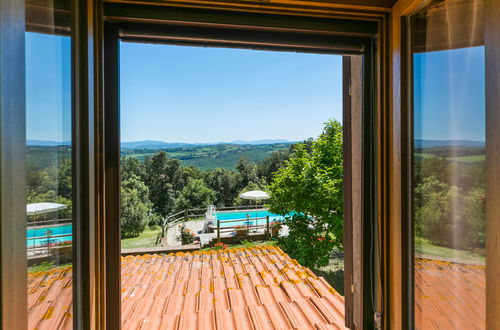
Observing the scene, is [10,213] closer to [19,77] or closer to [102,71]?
[19,77]

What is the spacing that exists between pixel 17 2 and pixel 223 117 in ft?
22.5

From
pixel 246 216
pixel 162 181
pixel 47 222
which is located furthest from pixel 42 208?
pixel 162 181

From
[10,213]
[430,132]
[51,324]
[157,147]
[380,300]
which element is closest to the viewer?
[10,213]

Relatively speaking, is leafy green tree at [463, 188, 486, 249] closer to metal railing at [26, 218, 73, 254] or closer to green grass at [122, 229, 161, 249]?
metal railing at [26, 218, 73, 254]

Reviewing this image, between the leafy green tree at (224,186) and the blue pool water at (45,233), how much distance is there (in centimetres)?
486

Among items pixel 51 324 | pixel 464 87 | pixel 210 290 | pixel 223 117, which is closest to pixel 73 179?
pixel 51 324

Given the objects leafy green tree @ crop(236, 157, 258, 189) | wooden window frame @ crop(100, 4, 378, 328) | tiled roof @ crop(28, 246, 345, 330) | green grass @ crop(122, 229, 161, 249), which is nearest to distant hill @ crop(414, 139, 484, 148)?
wooden window frame @ crop(100, 4, 378, 328)

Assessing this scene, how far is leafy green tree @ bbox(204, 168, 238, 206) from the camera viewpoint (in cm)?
557

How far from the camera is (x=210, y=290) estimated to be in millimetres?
1868

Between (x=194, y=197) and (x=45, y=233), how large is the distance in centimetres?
532

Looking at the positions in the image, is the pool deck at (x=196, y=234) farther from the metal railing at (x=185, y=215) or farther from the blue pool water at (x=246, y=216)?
the blue pool water at (x=246, y=216)

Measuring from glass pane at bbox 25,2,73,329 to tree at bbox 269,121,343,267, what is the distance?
5.34 metres

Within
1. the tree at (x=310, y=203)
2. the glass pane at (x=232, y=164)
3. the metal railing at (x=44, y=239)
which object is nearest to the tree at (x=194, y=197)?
the glass pane at (x=232, y=164)

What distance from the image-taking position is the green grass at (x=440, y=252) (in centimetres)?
69
